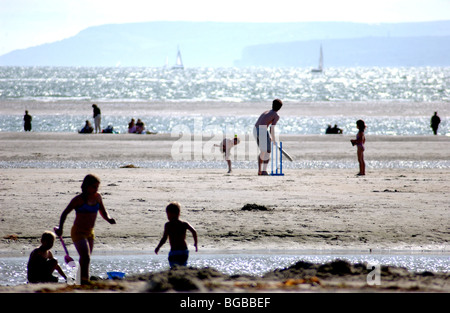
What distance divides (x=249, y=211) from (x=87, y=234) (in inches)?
181

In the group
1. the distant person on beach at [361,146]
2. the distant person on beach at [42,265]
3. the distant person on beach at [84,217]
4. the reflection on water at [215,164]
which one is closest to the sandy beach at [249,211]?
the distant person on beach at [361,146]

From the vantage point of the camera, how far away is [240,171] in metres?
16.5

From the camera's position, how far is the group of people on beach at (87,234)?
21.0 feet

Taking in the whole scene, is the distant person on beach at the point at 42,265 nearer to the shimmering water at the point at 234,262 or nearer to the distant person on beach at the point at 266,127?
the shimmering water at the point at 234,262

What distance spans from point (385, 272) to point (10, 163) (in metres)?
14.8

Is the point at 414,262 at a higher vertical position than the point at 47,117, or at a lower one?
lower

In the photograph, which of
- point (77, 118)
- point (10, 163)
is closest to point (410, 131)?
point (77, 118)

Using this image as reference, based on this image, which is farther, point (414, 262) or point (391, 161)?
point (391, 161)

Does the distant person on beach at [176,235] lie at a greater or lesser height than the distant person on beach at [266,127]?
lesser

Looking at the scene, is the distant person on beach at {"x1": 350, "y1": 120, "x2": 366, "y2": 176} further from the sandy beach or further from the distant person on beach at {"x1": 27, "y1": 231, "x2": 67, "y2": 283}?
the distant person on beach at {"x1": 27, "y1": 231, "x2": 67, "y2": 283}

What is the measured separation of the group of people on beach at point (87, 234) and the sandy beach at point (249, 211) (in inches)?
29.7
